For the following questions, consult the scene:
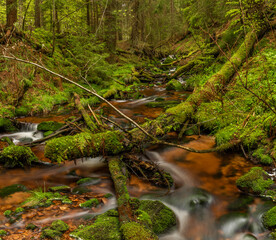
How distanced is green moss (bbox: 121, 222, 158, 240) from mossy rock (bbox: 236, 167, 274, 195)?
85.0 inches

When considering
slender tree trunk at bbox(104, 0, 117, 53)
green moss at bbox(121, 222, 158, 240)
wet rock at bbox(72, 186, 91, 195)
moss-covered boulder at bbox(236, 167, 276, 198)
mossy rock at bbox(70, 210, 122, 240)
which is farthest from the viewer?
slender tree trunk at bbox(104, 0, 117, 53)

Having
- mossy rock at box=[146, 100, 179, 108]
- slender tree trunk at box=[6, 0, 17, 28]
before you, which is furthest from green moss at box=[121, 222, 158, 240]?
slender tree trunk at box=[6, 0, 17, 28]

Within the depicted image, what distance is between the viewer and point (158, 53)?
23.0 metres

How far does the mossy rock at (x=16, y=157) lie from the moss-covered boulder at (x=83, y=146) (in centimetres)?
76

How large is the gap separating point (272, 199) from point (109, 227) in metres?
2.60

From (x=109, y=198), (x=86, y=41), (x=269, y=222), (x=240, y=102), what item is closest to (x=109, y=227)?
(x=109, y=198)

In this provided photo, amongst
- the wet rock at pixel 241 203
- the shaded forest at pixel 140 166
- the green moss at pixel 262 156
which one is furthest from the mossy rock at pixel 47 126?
the green moss at pixel 262 156

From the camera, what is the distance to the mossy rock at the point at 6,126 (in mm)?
6414

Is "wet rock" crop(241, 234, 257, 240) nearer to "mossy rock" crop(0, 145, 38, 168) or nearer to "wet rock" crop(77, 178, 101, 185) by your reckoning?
"wet rock" crop(77, 178, 101, 185)

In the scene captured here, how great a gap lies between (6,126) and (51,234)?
476 cm

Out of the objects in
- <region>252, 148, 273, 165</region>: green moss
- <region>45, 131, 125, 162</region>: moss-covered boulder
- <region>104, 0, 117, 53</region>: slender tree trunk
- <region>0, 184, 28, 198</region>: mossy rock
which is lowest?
<region>252, 148, 273, 165</region>: green moss

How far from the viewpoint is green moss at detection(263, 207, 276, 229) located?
3.13 m

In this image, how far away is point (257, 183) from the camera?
12.7 ft

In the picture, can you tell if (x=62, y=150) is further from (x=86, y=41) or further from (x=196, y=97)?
(x=86, y=41)
